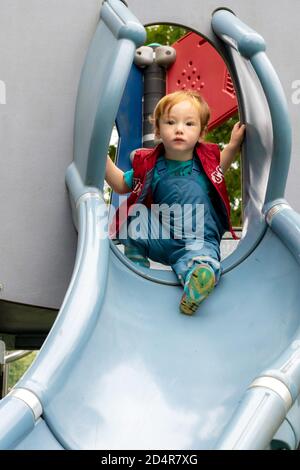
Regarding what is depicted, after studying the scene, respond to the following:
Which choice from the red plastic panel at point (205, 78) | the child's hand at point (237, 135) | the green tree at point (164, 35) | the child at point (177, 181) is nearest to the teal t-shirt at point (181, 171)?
the child at point (177, 181)

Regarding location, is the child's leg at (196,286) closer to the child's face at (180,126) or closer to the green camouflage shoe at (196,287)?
the green camouflage shoe at (196,287)

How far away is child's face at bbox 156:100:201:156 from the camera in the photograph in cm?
291

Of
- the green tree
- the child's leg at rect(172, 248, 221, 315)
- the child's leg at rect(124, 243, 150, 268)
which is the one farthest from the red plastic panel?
the green tree

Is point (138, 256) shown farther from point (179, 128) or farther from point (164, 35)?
point (164, 35)

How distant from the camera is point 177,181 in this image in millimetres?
2979

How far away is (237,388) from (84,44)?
180cm

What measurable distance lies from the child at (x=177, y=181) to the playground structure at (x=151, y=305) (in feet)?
0.50

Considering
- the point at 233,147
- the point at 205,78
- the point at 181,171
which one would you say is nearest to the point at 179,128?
the point at 181,171

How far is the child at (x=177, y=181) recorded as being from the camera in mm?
2914

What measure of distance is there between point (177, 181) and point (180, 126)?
230 millimetres

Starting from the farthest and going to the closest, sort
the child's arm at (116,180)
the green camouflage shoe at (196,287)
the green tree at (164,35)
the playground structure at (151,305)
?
the green tree at (164,35), the child's arm at (116,180), the green camouflage shoe at (196,287), the playground structure at (151,305)

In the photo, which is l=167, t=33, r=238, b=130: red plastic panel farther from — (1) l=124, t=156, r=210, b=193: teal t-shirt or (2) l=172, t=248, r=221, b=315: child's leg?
(2) l=172, t=248, r=221, b=315: child's leg

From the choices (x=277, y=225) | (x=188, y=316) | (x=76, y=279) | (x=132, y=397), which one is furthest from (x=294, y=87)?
(x=132, y=397)
